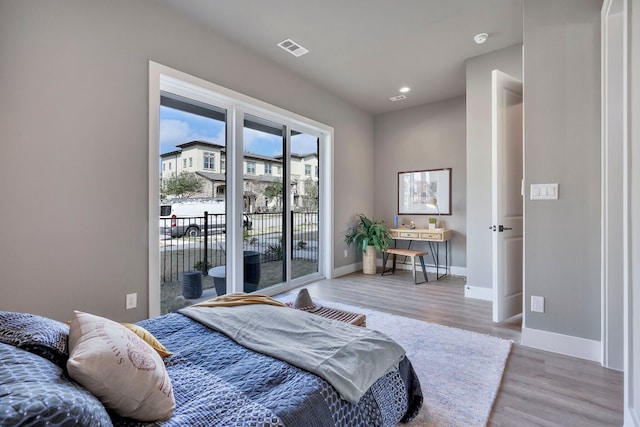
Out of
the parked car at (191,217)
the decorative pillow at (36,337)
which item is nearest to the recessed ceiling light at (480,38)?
the parked car at (191,217)

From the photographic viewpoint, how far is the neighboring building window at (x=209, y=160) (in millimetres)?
3184

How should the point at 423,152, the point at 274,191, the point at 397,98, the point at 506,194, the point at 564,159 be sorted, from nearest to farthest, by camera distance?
the point at 564,159, the point at 506,194, the point at 274,191, the point at 397,98, the point at 423,152

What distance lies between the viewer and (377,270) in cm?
532

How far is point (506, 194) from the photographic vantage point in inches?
110

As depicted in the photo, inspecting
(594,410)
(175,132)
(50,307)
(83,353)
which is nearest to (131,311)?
(50,307)

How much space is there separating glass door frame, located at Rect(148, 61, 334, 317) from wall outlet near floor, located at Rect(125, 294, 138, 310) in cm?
11

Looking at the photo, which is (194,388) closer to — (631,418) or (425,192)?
(631,418)

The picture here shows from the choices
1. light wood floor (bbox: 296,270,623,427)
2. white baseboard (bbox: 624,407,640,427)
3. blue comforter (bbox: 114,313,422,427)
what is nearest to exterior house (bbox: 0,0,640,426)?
light wood floor (bbox: 296,270,623,427)

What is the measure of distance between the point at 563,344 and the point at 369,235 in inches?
117

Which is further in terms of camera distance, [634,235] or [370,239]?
[370,239]

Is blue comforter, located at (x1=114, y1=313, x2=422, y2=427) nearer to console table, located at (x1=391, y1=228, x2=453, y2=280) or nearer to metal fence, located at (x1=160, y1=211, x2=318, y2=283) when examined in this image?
metal fence, located at (x1=160, y1=211, x2=318, y2=283)

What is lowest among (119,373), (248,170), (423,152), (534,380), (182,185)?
(534,380)

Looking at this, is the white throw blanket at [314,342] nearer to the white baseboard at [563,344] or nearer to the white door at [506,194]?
the white baseboard at [563,344]

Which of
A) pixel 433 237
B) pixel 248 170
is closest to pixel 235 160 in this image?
pixel 248 170
